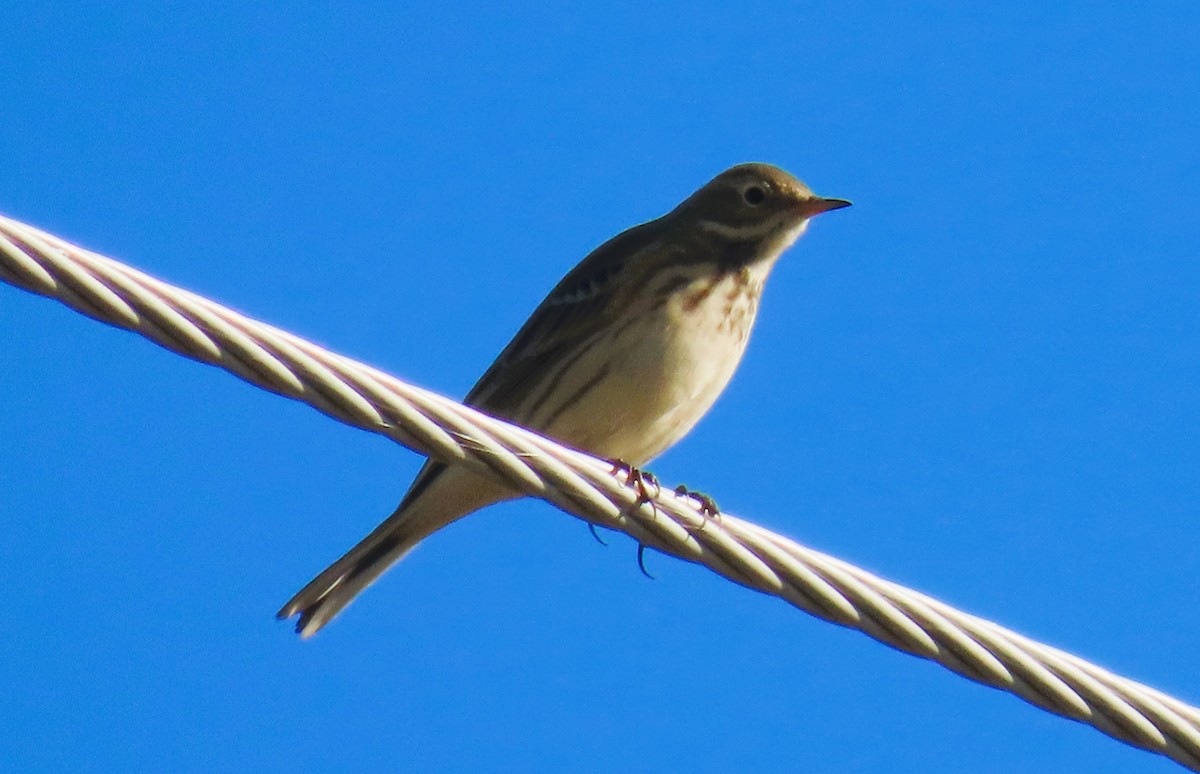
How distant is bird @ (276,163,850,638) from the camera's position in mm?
9359

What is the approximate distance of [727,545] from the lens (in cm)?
584

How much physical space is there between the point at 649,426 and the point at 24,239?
16.5 feet

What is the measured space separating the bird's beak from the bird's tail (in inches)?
99.9

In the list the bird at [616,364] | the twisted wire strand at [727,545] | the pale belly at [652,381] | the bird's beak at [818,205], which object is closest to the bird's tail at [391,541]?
the bird at [616,364]

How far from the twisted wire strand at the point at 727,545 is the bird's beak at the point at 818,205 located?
15.3 ft

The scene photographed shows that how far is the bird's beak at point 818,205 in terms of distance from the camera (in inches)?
414

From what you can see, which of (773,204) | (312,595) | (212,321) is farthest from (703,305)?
(212,321)

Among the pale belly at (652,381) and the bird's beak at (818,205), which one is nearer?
the pale belly at (652,381)

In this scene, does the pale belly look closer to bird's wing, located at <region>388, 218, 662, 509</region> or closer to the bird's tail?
bird's wing, located at <region>388, 218, 662, 509</region>

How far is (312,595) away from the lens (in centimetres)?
930

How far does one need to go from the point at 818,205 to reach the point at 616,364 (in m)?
1.94

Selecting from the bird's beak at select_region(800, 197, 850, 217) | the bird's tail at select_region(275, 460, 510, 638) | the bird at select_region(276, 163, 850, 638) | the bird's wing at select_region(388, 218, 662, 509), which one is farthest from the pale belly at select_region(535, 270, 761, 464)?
the bird's beak at select_region(800, 197, 850, 217)

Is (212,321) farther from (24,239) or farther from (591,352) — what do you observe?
(591,352)

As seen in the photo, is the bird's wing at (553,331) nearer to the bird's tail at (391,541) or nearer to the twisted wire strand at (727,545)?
the bird's tail at (391,541)
